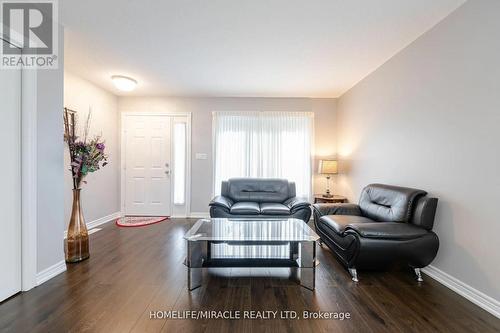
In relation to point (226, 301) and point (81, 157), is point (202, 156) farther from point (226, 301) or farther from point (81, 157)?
point (226, 301)

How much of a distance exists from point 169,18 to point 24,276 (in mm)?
2774

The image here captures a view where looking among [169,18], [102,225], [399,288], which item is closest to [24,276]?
[102,225]

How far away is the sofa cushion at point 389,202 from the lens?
231cm

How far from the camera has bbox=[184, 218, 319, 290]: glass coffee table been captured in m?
2.11

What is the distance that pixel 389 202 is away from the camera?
258 centimetres

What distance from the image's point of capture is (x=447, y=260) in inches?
84.7

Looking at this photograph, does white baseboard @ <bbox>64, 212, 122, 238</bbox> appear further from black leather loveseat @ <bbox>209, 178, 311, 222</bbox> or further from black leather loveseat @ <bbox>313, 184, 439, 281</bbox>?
black leather loveseat @ <bbox>313, 184, 439, 281</bbox>

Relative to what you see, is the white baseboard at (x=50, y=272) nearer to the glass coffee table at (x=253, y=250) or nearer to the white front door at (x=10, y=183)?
the white front door at (x=10, y=183)

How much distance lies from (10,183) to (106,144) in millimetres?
2652

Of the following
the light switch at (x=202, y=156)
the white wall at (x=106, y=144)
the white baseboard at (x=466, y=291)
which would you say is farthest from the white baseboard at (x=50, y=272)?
the white baseboard at (x=466, y=291)

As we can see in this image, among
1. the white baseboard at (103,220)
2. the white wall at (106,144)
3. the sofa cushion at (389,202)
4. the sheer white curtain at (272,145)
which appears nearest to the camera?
the sofa cushion at (389,202)

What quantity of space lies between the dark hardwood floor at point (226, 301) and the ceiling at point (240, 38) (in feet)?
8.61

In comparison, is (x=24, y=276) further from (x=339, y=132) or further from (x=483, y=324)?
(x=339, y=132)

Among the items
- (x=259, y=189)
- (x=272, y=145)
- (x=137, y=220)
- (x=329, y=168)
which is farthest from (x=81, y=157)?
(x=329, y=168)
